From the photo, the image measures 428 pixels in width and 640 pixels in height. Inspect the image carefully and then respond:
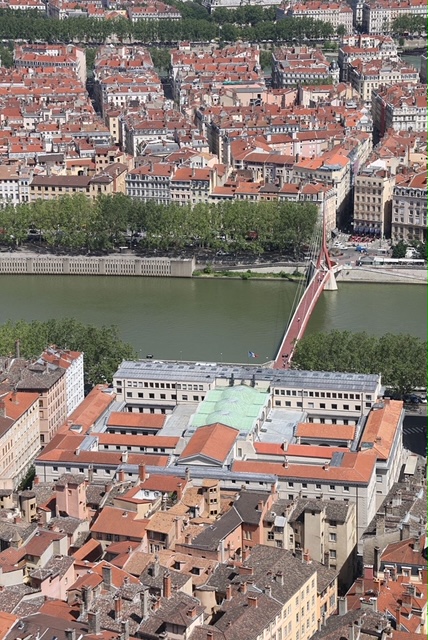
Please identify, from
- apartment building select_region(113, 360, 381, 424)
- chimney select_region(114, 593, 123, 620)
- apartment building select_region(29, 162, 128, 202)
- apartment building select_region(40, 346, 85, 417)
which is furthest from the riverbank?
chimney select_region(114, 593, 123, 620)

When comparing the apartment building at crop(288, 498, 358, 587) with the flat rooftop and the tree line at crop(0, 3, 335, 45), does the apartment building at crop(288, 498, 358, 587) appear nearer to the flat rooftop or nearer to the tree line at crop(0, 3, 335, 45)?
the flat rooftop

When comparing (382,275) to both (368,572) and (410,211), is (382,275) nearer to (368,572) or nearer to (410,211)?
(410,211)

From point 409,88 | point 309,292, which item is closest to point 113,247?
point 309,292

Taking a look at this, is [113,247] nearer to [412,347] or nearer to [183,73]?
[412,347]

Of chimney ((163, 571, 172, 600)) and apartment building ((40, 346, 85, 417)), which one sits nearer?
chimney ((163, 571, 172, 600))

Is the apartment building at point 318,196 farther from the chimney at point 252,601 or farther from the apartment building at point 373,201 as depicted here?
the chimney at point 252,601

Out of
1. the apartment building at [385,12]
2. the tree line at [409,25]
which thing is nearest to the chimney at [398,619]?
the tree line at [409,25]
